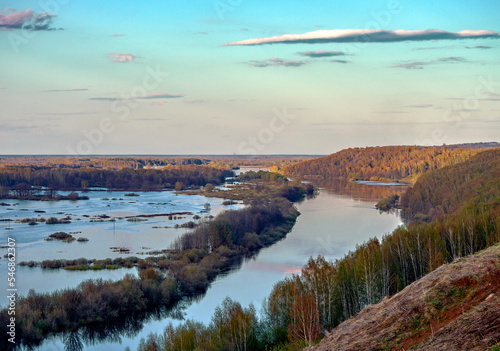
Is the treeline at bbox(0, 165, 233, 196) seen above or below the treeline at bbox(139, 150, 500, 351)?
above

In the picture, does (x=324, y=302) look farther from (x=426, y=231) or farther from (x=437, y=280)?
(x=426, y=231)

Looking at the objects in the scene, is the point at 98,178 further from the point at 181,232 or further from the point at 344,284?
the point at 344,284

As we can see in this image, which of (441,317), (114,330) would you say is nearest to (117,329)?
(114,330)

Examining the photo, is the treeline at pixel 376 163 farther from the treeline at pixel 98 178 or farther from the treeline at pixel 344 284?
the treeline at pixel 344 284

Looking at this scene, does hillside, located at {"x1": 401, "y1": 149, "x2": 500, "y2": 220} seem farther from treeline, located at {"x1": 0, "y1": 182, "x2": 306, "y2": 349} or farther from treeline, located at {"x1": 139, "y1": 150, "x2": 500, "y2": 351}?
treeline, located at {"x1": 0, "y1": 182, "x2": 306, "y2": 349}

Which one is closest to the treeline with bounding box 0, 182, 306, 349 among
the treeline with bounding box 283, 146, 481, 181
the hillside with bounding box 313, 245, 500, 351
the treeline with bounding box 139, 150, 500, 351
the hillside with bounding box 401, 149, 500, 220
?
the treeline with bounding box 139, 150, 500, 351

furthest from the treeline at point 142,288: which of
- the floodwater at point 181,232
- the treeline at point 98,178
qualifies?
the treeline at point 98,178
